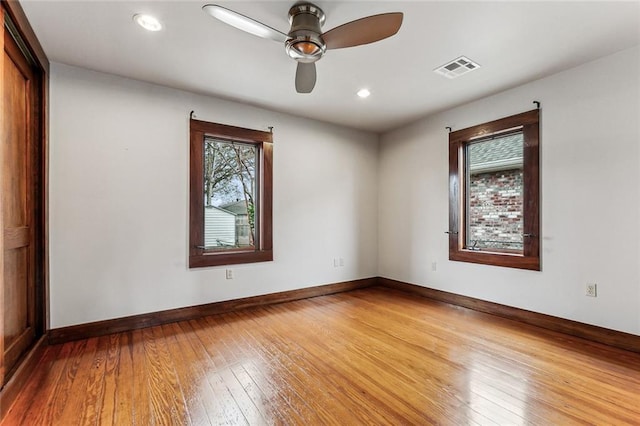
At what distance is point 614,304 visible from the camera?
268cm

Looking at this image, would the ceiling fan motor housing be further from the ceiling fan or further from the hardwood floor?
the hardwood floor

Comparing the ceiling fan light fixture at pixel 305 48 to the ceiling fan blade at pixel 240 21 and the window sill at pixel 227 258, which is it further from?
the window sill at pixel 227 258

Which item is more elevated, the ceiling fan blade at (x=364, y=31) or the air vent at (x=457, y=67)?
the air vent at (x=457, y=67)

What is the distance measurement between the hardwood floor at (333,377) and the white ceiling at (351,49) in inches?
101

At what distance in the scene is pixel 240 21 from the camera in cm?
185

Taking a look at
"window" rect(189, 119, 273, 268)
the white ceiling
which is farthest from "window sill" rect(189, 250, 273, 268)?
the white ceiling

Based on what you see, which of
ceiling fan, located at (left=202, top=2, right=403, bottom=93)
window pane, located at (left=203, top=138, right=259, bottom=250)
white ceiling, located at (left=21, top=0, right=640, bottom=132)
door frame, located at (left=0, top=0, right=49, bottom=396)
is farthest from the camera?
window pane, located at (left=203, top=138, right=259, bottom=250)

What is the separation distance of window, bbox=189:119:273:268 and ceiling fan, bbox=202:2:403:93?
1837 millimetres

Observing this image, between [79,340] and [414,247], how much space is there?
13.4 feet

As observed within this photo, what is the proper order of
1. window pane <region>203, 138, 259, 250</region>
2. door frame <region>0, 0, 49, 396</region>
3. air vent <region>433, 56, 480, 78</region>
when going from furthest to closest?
window pane <region>203, 138, 259, 250</region> < air vent <region>433, 56, 480, 78</region> < door frame <region>0, 0, 49, 396</region>

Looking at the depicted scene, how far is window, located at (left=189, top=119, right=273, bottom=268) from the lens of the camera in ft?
11.4

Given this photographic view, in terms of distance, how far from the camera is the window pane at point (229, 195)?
12.0ft

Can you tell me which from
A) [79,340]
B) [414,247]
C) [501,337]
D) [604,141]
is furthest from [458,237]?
[79,340]

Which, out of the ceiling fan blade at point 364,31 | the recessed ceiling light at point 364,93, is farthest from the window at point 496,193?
the ceiling fan blade at point 364,31
